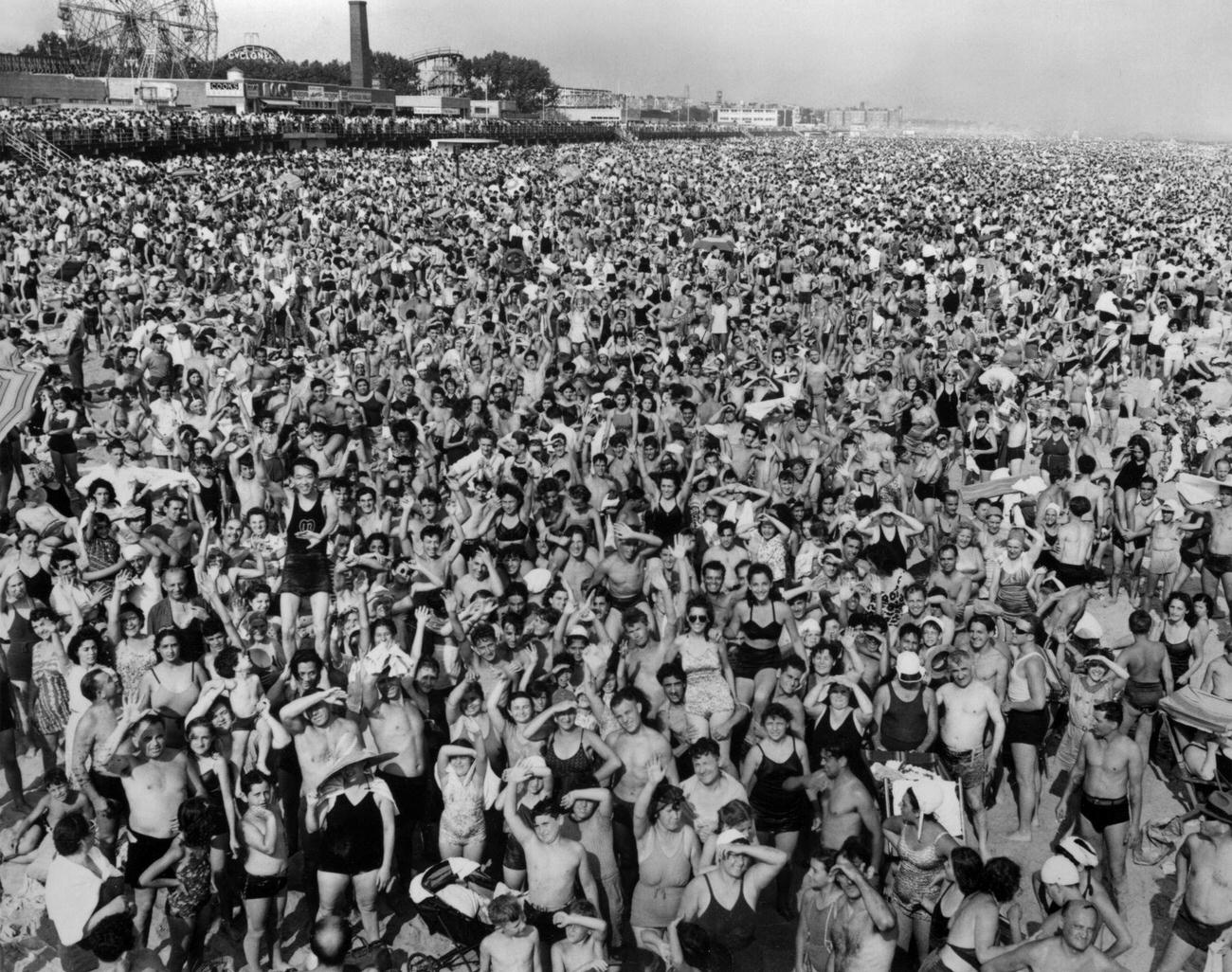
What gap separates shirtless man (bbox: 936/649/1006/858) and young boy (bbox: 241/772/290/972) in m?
2.87

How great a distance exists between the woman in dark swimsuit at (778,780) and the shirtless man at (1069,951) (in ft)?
3.76

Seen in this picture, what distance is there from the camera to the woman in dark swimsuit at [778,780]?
15.0 ft

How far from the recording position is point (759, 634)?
218 inches

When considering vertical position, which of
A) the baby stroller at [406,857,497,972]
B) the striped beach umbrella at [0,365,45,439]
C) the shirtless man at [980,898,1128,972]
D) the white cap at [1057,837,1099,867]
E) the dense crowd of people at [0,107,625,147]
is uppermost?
the dense crowd of people at [0,107,625,147]

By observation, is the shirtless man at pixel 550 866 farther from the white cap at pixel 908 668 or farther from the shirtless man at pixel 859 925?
the white cap at pixel 908 668

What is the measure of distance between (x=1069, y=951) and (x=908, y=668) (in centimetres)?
155

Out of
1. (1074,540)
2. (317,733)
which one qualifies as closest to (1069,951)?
(317,733)

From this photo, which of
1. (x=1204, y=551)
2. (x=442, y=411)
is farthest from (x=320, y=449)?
(x=1204, y=551)

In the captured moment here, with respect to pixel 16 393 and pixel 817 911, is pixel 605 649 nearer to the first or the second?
pixel 817 911

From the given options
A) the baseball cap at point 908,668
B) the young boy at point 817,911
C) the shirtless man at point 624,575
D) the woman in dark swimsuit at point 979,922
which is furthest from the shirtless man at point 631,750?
the shirtless man at point 624,575

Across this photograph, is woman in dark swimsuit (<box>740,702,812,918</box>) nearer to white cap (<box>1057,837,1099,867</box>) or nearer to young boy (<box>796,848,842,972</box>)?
young boy (<box>796,848,842,972</box>)

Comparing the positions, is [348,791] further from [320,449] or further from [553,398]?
[553,398]

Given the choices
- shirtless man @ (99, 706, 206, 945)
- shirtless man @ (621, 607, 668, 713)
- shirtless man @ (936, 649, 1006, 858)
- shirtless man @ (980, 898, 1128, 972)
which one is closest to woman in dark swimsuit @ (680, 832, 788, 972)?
shirtless man @ (980, 898, 1128, 972)

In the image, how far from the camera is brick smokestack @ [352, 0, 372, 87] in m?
95.8
